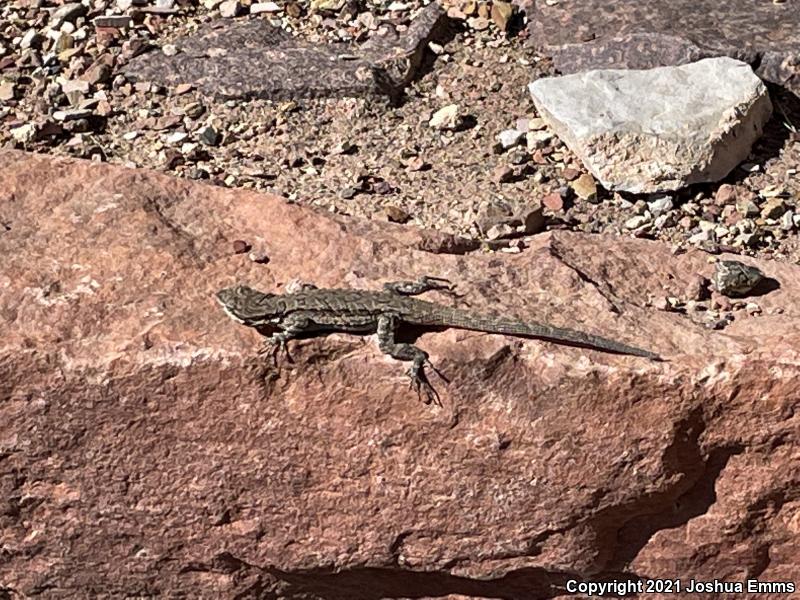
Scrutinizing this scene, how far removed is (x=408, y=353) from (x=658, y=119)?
94.2 inches

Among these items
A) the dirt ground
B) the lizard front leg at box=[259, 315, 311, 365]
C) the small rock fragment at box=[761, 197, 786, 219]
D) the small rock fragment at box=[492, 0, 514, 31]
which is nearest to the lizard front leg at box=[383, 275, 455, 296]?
the lizard front leg at box=[259, 315, 311, 365]

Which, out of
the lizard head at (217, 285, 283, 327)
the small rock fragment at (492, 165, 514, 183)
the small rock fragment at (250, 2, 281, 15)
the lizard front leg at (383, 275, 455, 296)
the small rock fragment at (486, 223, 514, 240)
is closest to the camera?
the lizard head at (217, 285, 283, 327)

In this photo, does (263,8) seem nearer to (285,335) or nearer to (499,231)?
(499,231)

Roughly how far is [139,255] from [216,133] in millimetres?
1852

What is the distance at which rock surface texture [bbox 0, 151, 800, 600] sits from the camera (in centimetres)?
437

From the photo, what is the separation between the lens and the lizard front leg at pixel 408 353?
4348mm

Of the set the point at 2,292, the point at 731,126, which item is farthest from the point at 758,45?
the point at 2,292

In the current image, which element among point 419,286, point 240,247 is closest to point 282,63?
point 240,247

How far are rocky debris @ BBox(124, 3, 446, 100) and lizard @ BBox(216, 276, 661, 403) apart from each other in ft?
7.31

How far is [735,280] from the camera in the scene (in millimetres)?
4941

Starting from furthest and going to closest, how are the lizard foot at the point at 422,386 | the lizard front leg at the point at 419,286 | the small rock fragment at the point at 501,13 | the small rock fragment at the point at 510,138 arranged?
the small rock fragment at the point at 501,13 < the small rock fragment at the point at 510,138 < the lizard front leg at the point at 419,286 < the lizard foot at the point at 422,386

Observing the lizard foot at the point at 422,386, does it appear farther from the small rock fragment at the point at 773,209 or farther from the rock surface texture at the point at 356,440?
the small rock fragment at the point at 773,209

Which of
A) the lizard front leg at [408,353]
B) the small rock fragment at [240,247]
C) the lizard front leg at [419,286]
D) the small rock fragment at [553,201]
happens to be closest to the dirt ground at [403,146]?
the small rock fragment at [553,201]

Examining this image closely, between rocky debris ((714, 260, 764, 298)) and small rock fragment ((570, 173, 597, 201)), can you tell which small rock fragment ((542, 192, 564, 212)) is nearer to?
small rock fragment ((570, 173, 597, 201))
